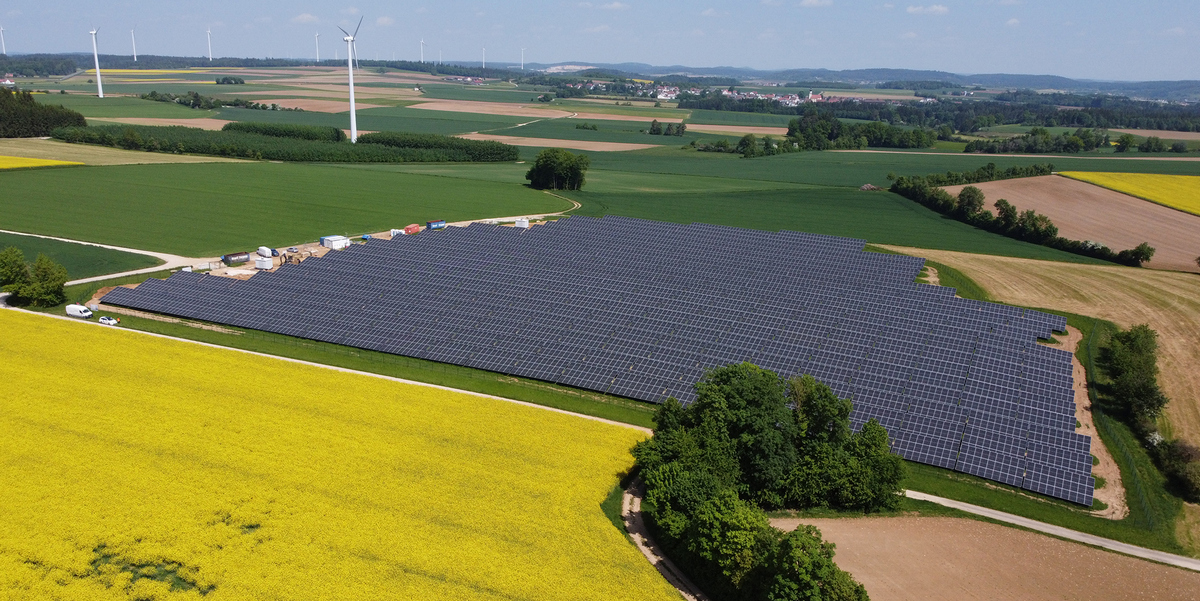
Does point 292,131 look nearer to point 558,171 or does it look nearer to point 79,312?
point 558,171

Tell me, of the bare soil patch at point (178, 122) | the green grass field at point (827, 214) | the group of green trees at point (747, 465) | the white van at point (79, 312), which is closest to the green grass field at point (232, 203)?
the green grass field at point (827, 214)

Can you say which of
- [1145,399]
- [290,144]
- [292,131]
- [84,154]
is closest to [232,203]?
[84,154]

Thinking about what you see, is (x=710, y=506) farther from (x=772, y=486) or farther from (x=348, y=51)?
(x=348, y=51)

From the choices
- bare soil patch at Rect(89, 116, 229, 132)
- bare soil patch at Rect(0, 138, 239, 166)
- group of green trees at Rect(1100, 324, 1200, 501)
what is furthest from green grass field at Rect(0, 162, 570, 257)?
group of green trees at Rect(1100, 324, 1200, 501)

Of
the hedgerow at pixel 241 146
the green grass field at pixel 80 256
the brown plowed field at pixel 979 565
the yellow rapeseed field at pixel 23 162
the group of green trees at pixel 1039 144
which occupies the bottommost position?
the brown plowed field at pixel 979 565

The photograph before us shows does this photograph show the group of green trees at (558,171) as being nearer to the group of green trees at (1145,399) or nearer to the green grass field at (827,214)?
the green grass field at (827,214)

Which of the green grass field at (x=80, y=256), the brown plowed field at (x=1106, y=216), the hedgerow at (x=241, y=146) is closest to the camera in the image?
the green grass field at (x=80, y=256)

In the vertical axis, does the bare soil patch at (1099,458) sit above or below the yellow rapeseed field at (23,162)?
below
